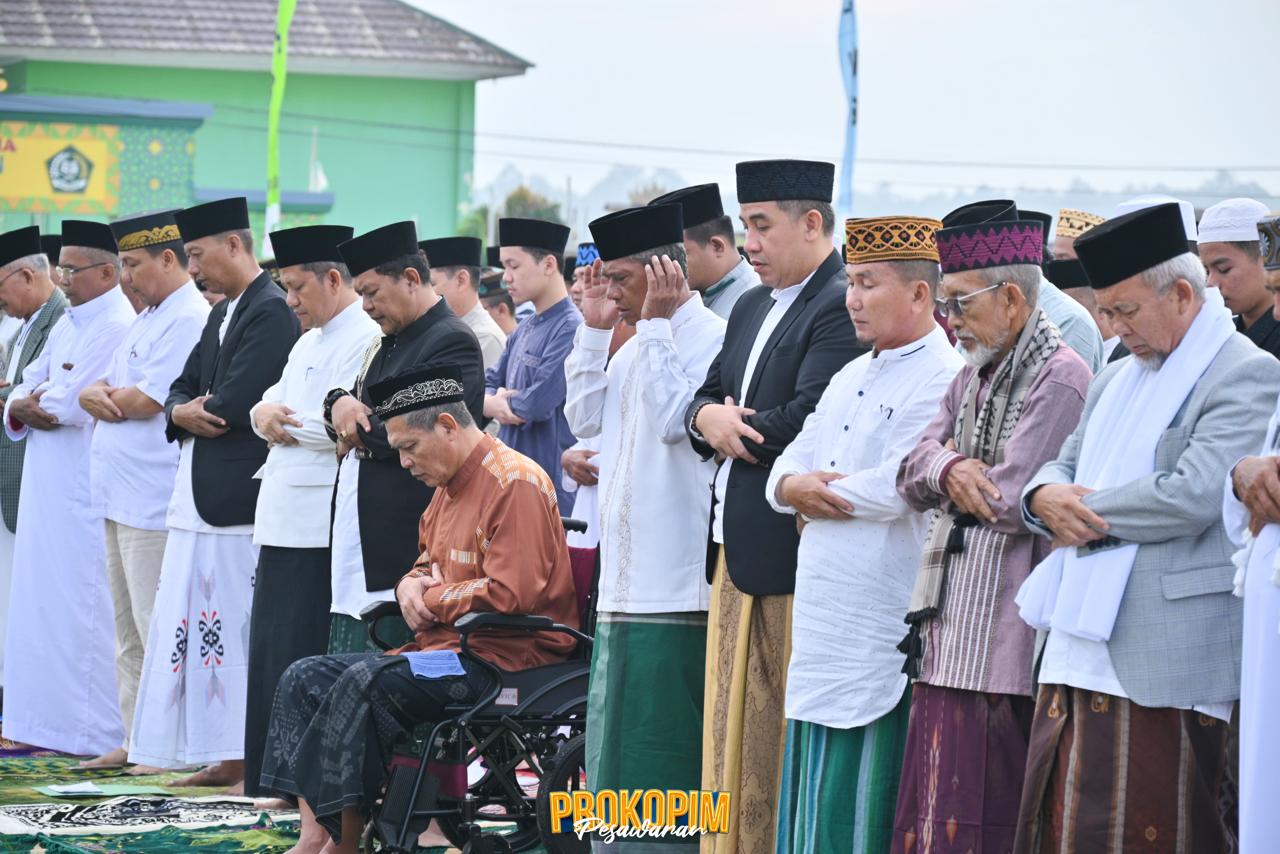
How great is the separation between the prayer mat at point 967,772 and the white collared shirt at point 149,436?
175 inches

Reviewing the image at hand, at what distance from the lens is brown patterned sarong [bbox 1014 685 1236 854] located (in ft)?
12.5

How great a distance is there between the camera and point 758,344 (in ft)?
17.1

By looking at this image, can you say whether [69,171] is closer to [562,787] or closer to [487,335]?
[487,335]

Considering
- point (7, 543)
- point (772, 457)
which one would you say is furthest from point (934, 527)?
point (7, 543)

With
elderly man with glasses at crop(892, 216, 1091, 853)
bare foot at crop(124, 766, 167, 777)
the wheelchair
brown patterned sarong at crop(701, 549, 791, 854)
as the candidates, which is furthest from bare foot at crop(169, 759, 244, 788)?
elderly man with glasses at crop(892, 216, 1091, 853)

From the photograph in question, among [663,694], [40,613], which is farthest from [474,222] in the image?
[663,694]

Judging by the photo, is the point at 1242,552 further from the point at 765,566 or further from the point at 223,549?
the point at 223,549

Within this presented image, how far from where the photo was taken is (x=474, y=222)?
32719 millimetres

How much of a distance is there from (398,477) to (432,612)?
0.83 m

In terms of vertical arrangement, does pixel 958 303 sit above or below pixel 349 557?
above

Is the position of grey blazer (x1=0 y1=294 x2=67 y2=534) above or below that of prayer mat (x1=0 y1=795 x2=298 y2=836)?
above

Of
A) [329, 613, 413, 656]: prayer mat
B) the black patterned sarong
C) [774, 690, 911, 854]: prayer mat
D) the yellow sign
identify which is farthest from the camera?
the yellow sign

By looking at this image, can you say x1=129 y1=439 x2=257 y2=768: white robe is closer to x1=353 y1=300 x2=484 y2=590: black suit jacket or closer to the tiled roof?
x1=353 y1=300 x2=484 y2=590: black suit jacket

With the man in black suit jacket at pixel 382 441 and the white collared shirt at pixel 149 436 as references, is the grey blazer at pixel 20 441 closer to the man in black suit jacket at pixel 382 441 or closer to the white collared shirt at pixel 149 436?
the white collared shirt at pixel 149 436
